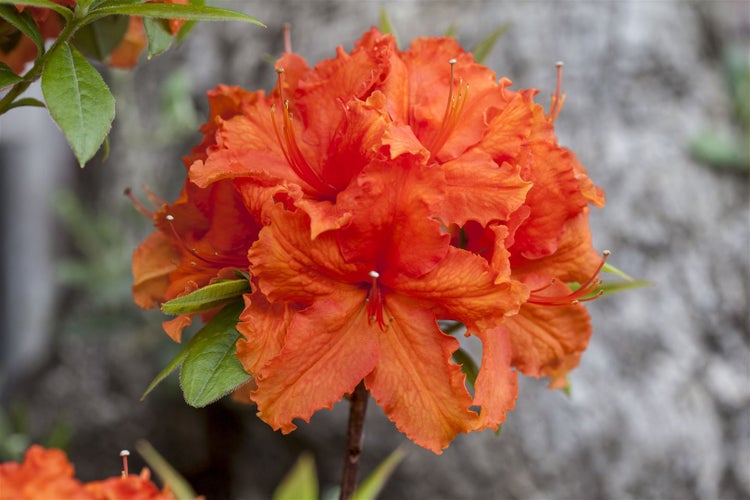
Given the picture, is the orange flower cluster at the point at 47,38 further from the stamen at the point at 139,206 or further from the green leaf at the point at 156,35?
the stamen at the point at 139,206

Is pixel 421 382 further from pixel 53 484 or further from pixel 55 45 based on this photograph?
pixel 55 45

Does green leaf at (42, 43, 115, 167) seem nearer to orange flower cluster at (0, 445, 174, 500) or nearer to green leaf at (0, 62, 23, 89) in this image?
green leaf at (0, 62, 23, 89)

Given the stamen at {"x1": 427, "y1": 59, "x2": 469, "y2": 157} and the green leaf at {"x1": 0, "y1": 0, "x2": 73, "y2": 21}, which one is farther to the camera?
the stamen at {"x1": 427, "y1": 59, "x2": 469, "y2": 157}

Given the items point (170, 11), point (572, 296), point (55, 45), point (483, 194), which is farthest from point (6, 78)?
point (572, 296)

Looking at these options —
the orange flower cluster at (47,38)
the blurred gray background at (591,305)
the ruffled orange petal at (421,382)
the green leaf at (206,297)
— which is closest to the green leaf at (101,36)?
the orange flower cluster at (47,38)

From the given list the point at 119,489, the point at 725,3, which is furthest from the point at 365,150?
the point at 725,3

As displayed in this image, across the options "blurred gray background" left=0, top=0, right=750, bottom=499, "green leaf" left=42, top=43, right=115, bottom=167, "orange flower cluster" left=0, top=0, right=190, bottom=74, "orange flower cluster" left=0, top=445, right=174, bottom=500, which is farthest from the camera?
"blurred gray background" left=0, top=0, right=750, bottom=499

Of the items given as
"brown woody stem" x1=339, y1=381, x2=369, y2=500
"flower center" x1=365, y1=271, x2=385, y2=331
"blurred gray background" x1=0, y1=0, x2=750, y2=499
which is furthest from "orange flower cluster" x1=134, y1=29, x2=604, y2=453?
"blurred gray background" x1=0, y1=0, x2=750, y2=499
